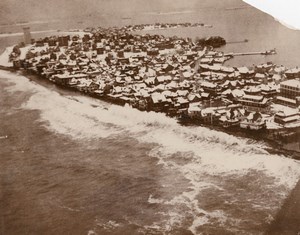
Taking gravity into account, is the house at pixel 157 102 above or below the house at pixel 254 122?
above

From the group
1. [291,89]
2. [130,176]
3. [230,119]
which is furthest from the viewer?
[291,89]

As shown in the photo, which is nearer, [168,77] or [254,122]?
[254,122]

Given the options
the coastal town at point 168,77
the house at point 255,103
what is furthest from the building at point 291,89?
the house at point 255,103

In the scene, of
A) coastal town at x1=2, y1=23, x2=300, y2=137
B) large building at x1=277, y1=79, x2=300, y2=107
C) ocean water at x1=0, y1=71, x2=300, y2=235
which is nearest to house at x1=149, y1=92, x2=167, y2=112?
coastal town at x1=2, y1=23, x2=300, y2=137

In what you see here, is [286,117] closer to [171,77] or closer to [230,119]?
[230,119]

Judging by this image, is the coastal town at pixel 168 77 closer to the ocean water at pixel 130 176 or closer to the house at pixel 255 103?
the house at pixel 255 103

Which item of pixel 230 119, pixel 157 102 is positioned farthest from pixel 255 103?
pixel 157 102

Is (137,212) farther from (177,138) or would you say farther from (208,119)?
(208,119)

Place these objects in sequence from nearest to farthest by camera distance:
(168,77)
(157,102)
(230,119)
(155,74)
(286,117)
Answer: (286,117)
(230,119)
(157,102)
(168,77)
(155,74)
